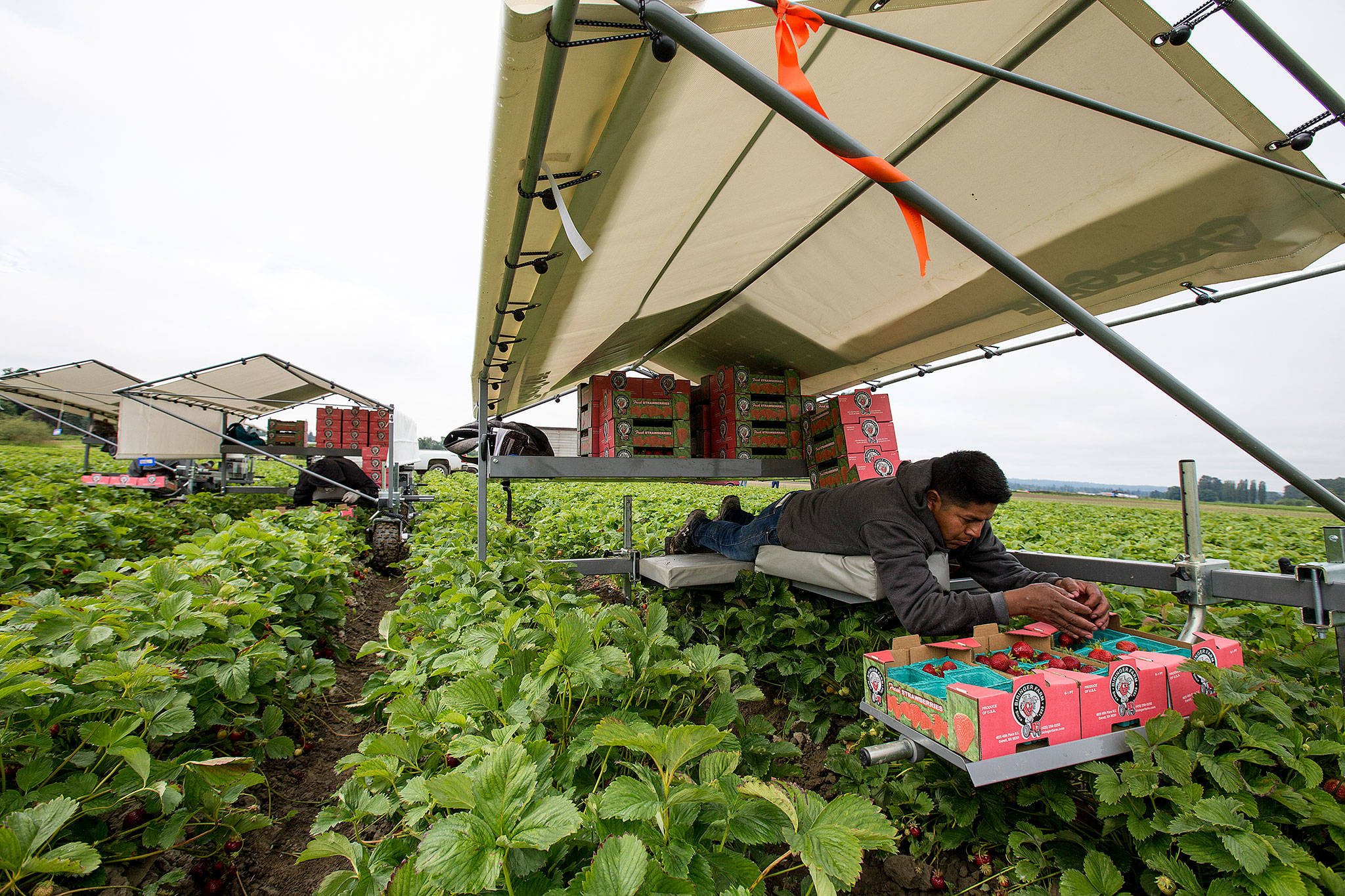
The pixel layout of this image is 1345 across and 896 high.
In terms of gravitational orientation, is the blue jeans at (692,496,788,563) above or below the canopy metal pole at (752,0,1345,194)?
below

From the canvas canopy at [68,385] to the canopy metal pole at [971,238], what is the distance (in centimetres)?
1114

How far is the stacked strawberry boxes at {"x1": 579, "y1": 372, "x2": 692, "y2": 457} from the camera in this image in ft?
12.5

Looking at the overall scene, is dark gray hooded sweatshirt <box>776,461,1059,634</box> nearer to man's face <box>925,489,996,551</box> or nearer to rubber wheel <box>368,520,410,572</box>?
man's face <box>925,489,996,551</box>

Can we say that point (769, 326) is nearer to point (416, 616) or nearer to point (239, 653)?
point (416, 616)

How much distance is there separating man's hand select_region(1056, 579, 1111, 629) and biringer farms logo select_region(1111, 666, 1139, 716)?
1.65ft

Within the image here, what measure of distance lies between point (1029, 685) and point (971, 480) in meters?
1.14

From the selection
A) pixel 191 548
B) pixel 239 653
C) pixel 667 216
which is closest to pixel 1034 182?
pixel 667 216

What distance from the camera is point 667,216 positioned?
2320 millimetres

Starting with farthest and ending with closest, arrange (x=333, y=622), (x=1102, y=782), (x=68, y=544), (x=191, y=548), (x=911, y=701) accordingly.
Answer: (x=333, y=622) → (x=68, y=544) → (x=191, y=548) → (x=911, y=701) → (x=1102, y=782)

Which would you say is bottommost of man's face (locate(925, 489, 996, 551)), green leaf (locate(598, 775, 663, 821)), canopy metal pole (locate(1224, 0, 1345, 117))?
green leaf (locate(598, 775, 663, 821))

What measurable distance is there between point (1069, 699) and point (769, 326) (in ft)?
9.50

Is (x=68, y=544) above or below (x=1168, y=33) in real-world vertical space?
below

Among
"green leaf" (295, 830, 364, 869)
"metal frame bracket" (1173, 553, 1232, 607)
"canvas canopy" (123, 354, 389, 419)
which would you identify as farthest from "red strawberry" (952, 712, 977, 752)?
"canvas canopy" (123, 354, 389, 419)

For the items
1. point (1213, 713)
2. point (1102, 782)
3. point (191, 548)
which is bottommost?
point (1102, 782)
